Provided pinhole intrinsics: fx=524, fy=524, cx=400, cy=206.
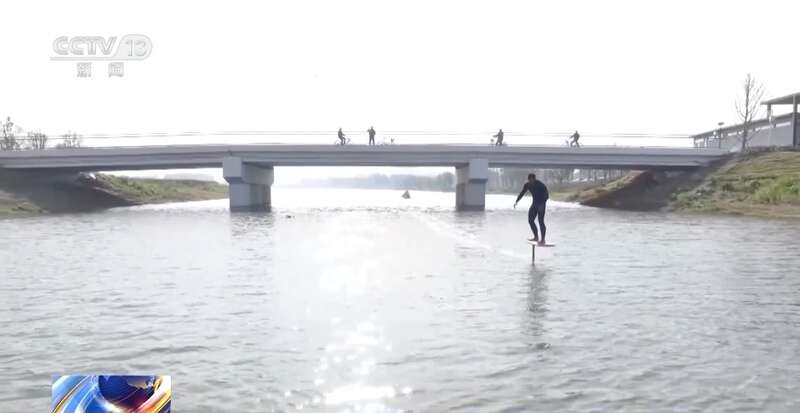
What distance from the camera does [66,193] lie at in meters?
62.6

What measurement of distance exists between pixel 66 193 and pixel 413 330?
6739 centimetres

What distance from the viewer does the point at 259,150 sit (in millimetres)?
58250

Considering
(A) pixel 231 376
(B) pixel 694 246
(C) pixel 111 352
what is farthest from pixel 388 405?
(B) pixel 694 246

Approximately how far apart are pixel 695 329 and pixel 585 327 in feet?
5.96

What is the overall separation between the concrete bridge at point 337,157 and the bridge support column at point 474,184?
0.12 meters

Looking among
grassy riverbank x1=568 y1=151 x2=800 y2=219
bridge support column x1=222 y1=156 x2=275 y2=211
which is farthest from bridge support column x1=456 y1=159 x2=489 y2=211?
bridge support column x1=222 y1=156 x2=275 y2=211

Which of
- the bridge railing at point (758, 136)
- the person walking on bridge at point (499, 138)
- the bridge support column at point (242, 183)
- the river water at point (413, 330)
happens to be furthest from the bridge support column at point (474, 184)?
the river water at point (413, 330)

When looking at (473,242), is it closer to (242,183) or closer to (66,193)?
(242,183)

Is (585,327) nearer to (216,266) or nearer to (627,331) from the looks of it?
(627,331)

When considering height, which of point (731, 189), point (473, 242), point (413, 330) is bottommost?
point (473, 242)

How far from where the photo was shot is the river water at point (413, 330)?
5.89 m

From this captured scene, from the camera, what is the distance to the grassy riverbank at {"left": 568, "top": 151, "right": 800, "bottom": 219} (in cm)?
4462
